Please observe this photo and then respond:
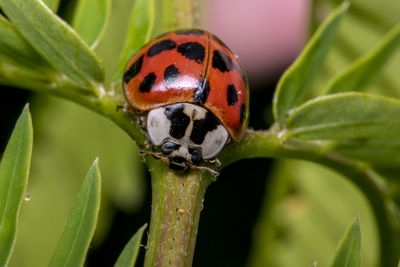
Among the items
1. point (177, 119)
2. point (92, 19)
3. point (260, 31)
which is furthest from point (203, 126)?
point (260, 31)

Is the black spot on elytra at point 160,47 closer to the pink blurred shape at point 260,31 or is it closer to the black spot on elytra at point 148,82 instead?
the black spot on elytra at point 148,82

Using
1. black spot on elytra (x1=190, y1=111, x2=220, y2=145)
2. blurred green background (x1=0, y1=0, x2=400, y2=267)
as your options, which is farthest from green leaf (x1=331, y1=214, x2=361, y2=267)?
blurred green background (x1=0, y1=0, x2=400, y2=267)

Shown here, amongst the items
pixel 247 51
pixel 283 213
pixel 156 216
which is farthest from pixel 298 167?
pixel 247 51

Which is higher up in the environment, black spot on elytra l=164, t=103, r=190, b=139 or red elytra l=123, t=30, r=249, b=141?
red elytra l=123, t=30, r=249, b=141

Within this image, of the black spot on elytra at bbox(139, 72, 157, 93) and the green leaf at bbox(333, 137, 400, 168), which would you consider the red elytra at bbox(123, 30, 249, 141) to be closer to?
the black spot on elytra at bbox(139, 72, 157, 93)

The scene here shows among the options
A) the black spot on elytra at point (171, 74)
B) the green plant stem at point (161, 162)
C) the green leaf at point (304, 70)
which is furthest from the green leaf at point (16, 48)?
the green leaf at point (304, 70)

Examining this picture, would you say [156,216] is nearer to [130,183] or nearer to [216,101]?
[216,101]
